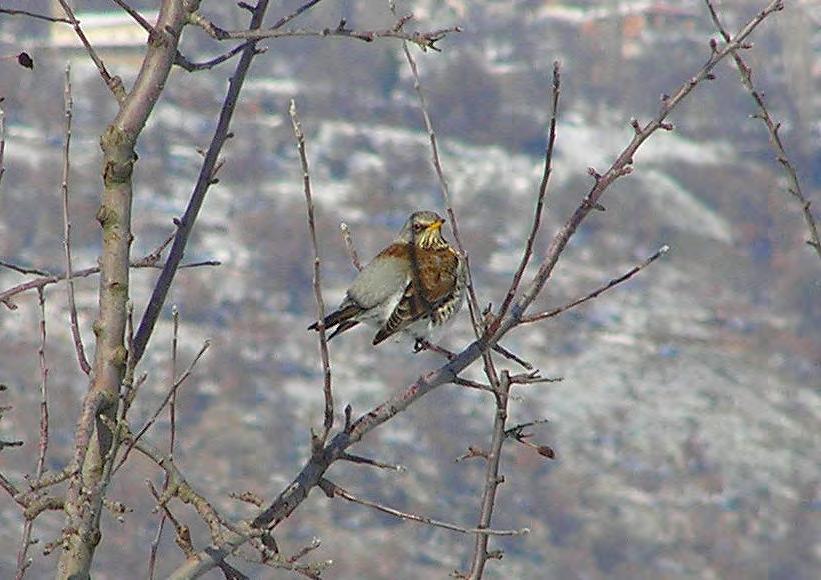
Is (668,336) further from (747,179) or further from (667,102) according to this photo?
(667,102)

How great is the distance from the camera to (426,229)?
4.29 metres

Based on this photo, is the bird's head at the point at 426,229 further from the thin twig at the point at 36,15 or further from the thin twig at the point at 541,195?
the thin twig at the point at 36,15

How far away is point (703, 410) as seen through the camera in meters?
32.6

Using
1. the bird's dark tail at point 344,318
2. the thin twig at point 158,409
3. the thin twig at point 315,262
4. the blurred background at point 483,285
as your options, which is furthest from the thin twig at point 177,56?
the blurred background at point 483,285

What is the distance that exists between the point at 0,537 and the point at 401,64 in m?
30.6

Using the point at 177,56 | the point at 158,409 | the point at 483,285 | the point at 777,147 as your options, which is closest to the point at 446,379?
the point at 158,409

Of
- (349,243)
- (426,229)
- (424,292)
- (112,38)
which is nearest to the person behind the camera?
(349,243)

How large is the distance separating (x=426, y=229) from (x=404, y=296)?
41 cm

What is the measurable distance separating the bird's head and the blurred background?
47.3 feet

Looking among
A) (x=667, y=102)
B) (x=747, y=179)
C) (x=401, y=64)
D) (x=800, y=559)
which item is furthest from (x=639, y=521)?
(x=667, y=102)

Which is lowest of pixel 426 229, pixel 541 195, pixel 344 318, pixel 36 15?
pixel 541 195

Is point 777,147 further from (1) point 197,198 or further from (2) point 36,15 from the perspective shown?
(2) point 36,15

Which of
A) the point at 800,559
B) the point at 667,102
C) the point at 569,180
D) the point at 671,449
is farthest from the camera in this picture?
the point at 569,180

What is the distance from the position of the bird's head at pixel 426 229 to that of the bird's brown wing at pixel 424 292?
0.19 meters
